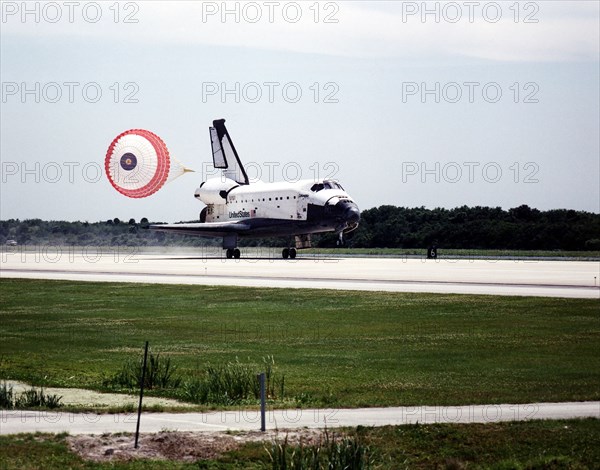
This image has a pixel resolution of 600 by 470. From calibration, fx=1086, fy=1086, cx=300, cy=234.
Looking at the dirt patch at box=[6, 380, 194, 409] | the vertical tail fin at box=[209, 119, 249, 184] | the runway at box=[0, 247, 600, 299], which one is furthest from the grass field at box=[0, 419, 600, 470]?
the vertical tail fin at box=[209, 119, 249, 184]

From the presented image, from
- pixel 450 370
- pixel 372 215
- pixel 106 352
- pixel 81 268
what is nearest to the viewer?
pixel 450 370

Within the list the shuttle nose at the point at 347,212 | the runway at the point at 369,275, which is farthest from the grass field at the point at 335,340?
the shuttle nose at the point at 347,212

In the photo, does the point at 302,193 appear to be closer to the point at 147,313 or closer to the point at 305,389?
the point at 147,313

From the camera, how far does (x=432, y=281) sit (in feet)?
178

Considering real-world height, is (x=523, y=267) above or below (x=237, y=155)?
below

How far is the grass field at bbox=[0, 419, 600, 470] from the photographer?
18.1 m

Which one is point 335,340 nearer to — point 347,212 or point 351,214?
point 347,212

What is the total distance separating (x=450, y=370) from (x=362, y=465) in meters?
10.4

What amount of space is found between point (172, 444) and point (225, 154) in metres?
80.2

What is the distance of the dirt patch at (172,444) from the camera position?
18.3 meters

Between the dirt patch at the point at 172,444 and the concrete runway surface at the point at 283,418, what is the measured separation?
1.73 feet

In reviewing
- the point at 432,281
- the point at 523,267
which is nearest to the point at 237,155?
the point at 523,267

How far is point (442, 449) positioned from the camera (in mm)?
19547

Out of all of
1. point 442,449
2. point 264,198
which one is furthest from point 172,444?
point 264,198
